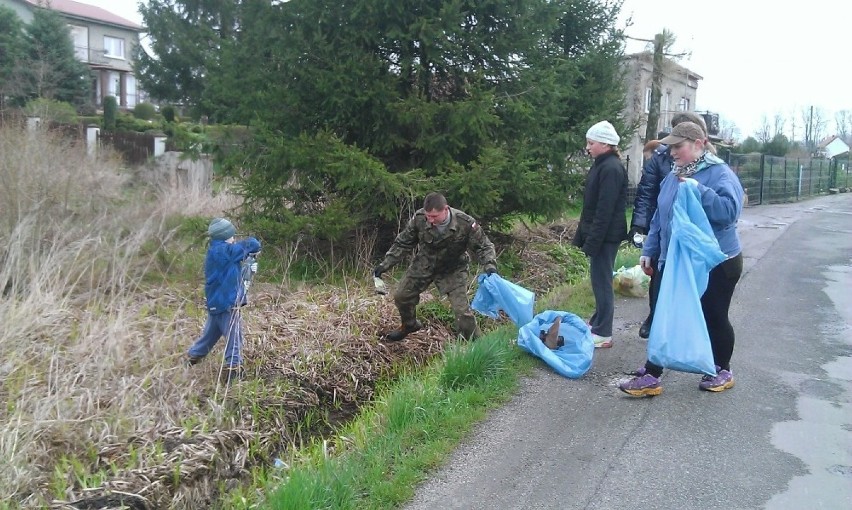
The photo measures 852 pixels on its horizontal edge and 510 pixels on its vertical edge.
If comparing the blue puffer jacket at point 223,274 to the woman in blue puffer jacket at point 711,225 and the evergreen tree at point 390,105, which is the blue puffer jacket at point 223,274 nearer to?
the evergreen tree at point 390,105


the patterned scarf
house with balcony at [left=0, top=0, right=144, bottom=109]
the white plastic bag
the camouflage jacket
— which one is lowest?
the white plastic bag

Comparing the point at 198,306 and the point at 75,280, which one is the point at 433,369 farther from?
the point at 75,280

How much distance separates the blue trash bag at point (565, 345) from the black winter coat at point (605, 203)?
0.62 meters

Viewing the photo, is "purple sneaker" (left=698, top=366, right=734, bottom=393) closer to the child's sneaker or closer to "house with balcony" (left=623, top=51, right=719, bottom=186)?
the child's sneaker

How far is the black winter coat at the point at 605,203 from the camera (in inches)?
248

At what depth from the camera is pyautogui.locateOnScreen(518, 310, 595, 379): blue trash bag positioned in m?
6.01

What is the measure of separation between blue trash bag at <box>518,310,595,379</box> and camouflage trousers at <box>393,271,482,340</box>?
2.68 ft

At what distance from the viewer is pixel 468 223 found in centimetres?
686

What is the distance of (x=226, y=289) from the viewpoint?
6.18m

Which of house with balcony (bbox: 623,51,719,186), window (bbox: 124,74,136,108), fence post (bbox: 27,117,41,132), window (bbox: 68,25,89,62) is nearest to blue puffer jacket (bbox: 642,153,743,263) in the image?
fence post (bbox: 27,117,41,132)

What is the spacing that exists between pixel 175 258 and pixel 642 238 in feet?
17.9

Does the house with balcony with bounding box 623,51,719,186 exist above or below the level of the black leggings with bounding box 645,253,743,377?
above

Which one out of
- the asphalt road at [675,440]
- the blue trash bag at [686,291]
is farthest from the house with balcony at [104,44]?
the blue trash bag at [686,291]

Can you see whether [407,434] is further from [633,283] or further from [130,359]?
[633,283]
